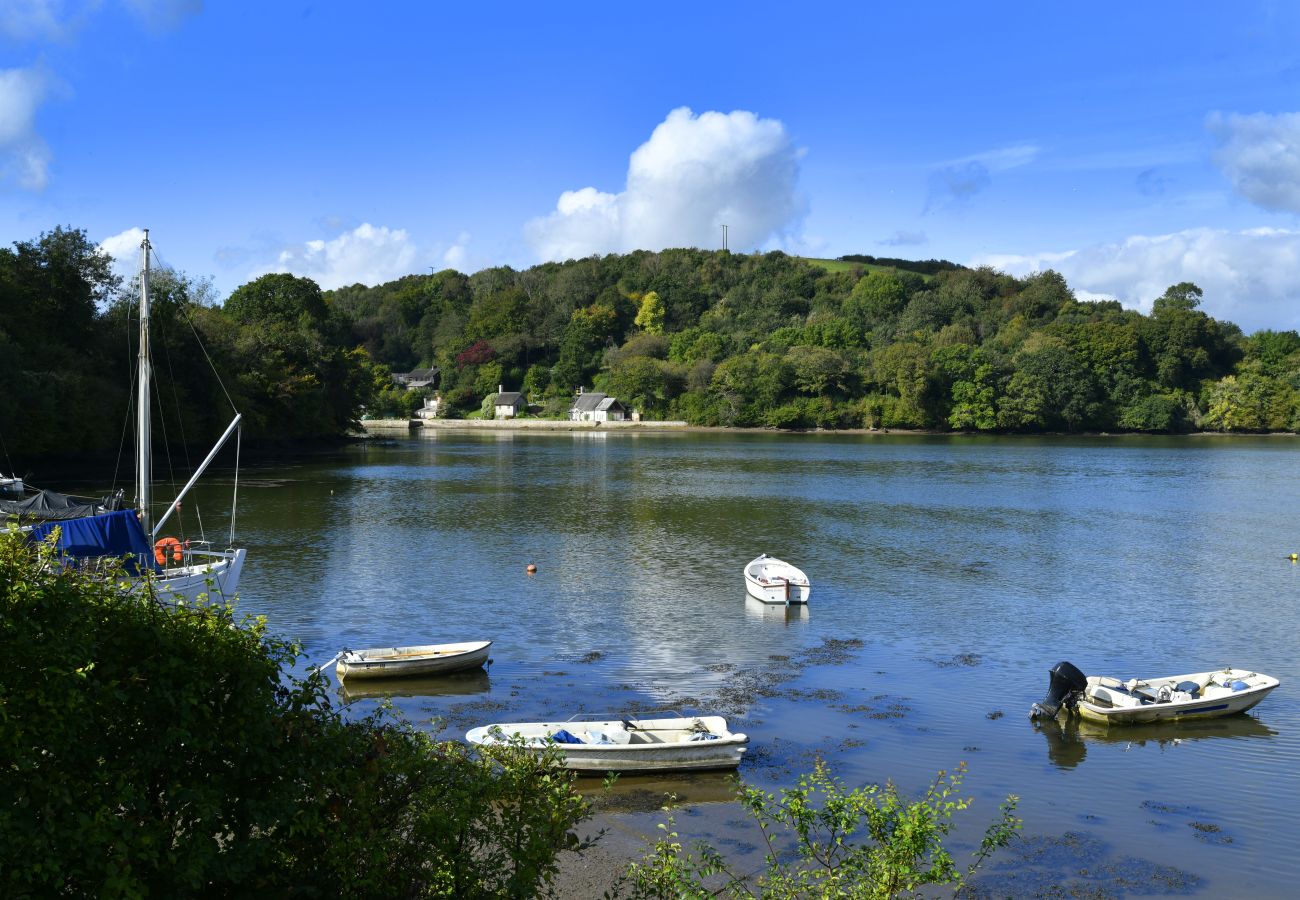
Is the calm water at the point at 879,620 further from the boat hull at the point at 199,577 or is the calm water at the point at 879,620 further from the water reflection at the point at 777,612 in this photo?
the boat hull at the point at 199,577

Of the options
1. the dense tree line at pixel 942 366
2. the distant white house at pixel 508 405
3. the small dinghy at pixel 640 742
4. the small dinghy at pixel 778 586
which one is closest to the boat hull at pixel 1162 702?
the small dinghy at pixel 640 742

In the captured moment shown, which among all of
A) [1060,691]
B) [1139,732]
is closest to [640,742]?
[1060,691]

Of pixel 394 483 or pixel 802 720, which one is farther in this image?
pixel 394 483

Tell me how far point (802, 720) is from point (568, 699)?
195 inches

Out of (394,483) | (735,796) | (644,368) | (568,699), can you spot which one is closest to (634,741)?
(735,796)

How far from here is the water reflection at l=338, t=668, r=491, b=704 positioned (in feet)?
72.9

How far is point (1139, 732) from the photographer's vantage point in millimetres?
20641

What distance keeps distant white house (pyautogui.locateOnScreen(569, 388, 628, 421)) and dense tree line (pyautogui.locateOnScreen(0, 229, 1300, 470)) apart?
3.49 metres

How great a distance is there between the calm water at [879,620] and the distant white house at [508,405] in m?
103

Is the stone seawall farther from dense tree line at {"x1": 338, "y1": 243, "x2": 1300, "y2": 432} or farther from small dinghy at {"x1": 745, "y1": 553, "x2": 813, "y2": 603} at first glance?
small dinghy at {"x1": 745, "y1": 553, "x2": 813, "y2": 603}

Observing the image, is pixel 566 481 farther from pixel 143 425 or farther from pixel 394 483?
pixel 143 425

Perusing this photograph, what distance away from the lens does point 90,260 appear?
2714 inches

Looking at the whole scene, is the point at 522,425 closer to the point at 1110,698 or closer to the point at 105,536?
the point at 105,536

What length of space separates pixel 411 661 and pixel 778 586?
1293 centimetres
